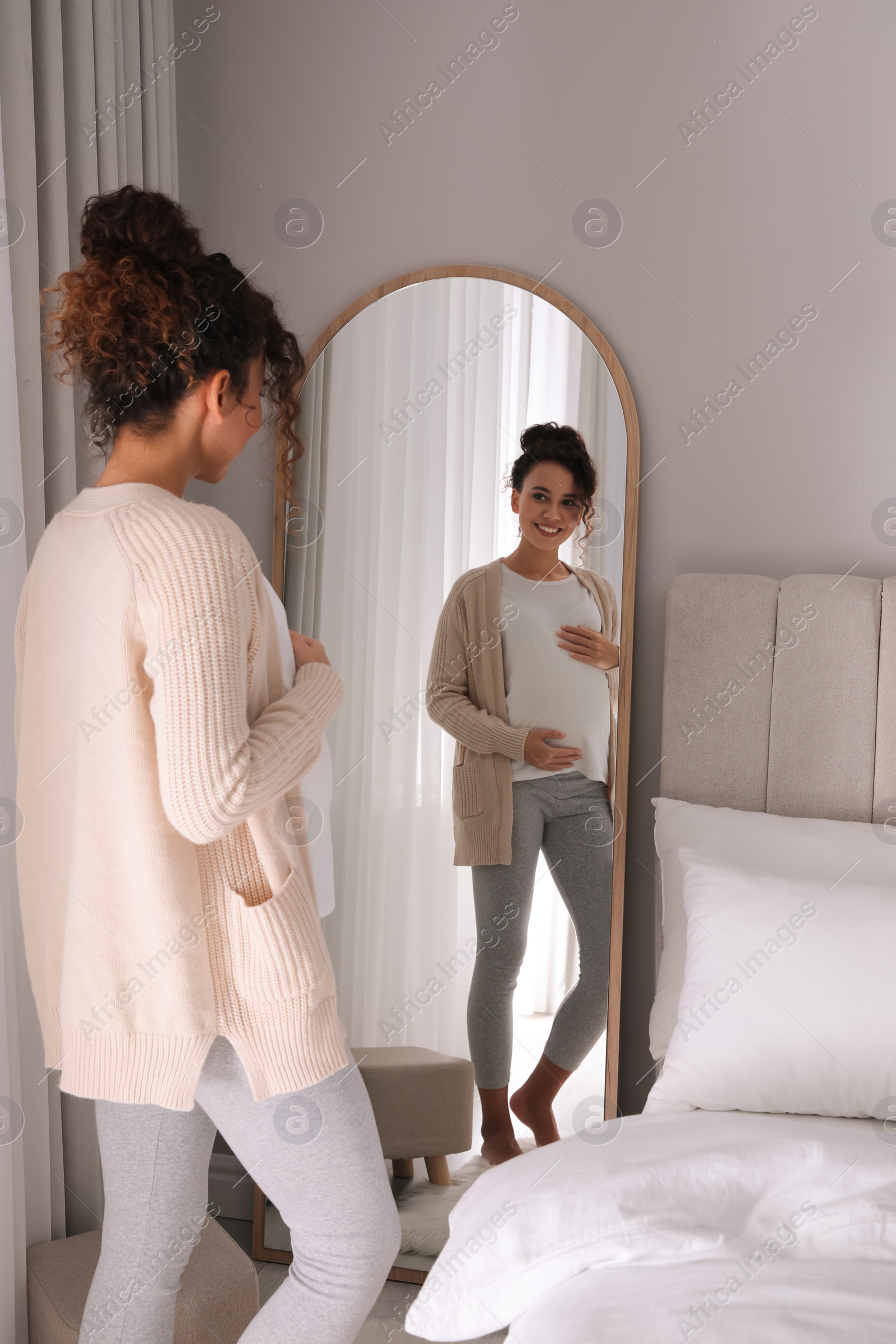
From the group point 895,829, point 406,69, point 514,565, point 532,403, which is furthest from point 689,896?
point 406,69

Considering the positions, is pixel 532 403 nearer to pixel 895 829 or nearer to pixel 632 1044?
pixel 895 829

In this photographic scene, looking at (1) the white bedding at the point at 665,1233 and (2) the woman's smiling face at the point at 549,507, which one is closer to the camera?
(1) the white bedding at the point at 665,1233

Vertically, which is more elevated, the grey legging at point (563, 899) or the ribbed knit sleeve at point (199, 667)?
the ribbed knit sleeve at point (199, 667)

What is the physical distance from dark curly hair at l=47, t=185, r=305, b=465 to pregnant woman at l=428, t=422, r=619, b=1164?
32.5 inches

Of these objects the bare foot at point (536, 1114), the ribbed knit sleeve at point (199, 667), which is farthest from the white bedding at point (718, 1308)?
the bare foot at point (536, 1114)

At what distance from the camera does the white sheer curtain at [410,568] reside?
1932 millimetres

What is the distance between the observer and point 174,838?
107 cm

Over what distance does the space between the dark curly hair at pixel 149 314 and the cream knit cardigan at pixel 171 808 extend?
130 millimetres

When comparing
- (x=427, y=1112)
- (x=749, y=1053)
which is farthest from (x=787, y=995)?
(x=427, y=1112)

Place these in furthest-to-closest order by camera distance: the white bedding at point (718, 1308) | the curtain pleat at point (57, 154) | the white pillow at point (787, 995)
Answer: the curtain pleat at point (57, 154) < the white pillow at point (787, 995) < the white bedding at point (718, 1308)

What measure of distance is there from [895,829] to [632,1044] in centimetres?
67

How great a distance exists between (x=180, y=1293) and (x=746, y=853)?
1122 mm

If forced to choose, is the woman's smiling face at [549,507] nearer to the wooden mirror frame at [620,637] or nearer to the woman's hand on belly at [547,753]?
the wooden mirror frame at [620,637]

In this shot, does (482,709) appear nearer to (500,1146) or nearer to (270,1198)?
(500,1146)
